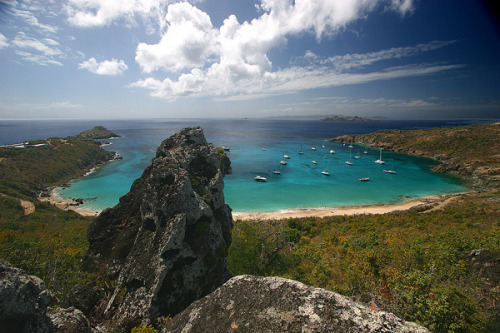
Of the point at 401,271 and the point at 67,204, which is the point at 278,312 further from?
the point at 67,204

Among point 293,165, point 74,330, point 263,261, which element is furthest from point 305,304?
point 293,165

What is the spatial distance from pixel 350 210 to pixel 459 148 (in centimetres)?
7259

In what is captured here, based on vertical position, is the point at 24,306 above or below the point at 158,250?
above

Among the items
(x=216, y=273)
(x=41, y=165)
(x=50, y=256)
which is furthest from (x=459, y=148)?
(x=41, y=165)

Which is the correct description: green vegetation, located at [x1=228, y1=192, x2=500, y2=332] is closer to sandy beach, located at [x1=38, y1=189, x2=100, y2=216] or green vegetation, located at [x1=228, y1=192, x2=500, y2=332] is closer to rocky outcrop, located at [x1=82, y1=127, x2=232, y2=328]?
rocky outcrop, located at [x1=82, y1=127, x2=232, y2=328]

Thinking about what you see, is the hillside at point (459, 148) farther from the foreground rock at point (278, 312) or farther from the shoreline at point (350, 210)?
the foreground rock at point (278, 312)

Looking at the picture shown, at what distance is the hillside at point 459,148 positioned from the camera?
5825 cm

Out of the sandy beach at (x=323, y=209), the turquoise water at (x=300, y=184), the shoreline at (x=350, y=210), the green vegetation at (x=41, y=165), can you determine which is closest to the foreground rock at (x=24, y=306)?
the sandy beach at (x=323, y=209)

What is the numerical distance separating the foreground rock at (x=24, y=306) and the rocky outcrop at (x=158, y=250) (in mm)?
2420

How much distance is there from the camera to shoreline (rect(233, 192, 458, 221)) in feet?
125

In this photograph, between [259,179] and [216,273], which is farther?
[259,179]

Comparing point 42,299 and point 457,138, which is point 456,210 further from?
point 457,138

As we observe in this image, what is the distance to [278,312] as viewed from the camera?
370cm

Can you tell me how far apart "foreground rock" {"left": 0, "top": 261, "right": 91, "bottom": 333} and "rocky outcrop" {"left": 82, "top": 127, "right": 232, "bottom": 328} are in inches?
95.3
